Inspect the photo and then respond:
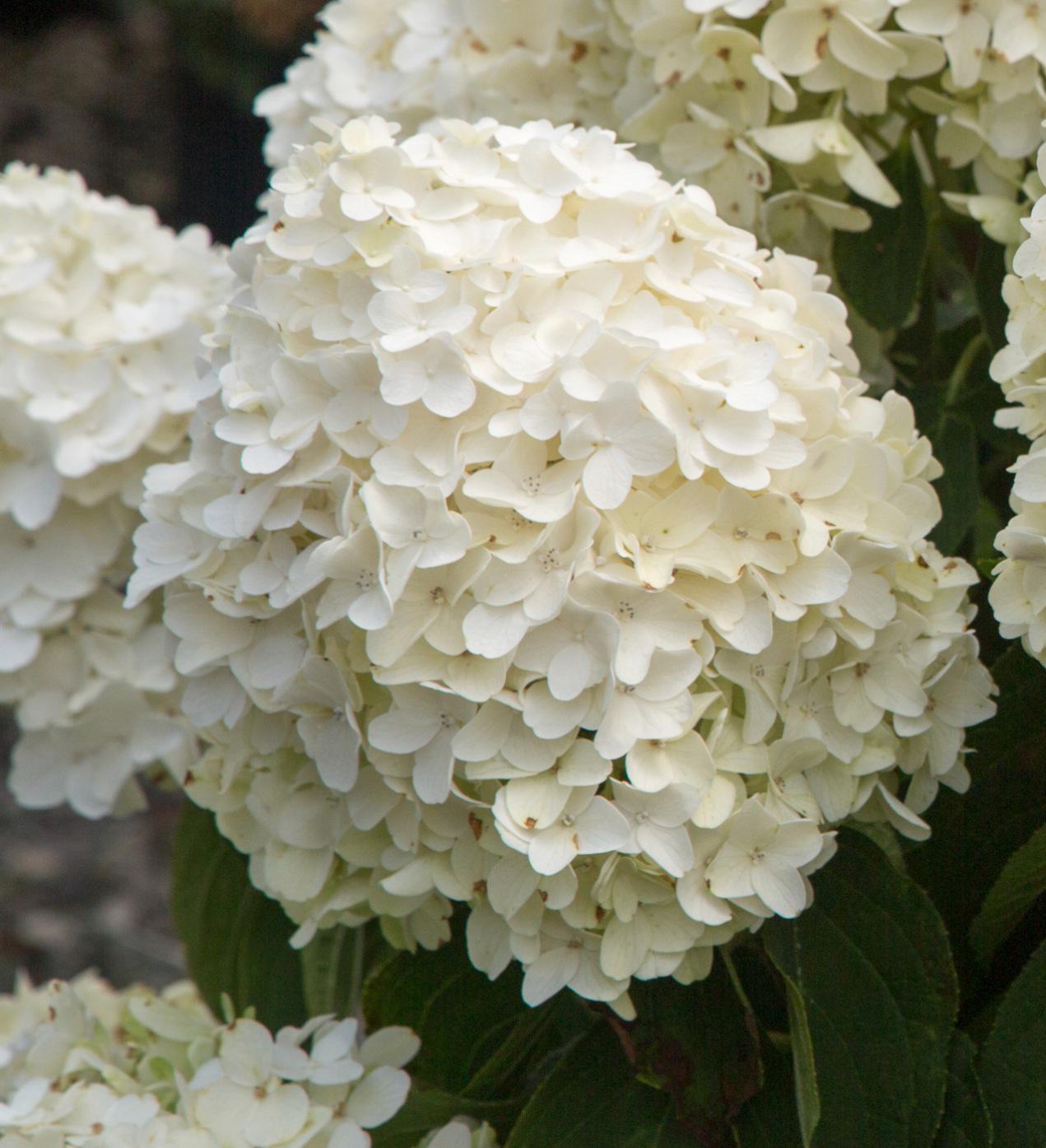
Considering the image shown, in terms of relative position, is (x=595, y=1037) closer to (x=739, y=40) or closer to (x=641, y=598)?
(x=641, y=598)

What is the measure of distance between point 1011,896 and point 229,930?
51cm

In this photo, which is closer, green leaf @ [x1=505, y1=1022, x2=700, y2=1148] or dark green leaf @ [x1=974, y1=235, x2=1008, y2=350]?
green leaf @ [x1=505, y1=1022, x2=700, y2=1148]

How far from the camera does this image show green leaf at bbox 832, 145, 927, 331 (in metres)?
0.80

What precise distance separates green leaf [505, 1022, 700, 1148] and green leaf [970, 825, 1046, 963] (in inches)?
6.5

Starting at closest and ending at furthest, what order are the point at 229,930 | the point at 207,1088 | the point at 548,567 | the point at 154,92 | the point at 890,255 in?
the point at 548,567 < the point at 207,1088 < the point at 890,255 < the point at 229,930 < the point at 154,92

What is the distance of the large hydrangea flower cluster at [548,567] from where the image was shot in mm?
581

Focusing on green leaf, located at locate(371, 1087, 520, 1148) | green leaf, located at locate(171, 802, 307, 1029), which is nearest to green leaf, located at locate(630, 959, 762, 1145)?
green leaf, located at locate(371, 1087, 520, 1148)

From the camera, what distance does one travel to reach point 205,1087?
71 centimetres

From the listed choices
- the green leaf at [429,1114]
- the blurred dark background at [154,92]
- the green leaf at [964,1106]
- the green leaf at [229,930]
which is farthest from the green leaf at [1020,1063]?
the blurred dark background at [154,92]

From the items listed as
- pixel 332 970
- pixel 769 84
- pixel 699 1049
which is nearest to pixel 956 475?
pixel 769 84

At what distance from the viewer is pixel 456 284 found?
2.03ft

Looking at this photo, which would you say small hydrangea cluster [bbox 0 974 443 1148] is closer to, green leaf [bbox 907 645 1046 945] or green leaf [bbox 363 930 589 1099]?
green leaf [bbox 363 930 589 1099]

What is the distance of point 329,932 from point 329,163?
17.9 inches

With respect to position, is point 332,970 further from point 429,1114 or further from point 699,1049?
point 699,1049
